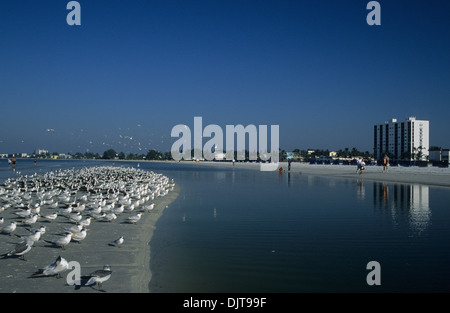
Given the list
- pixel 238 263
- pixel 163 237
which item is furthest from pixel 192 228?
pixel 238 263

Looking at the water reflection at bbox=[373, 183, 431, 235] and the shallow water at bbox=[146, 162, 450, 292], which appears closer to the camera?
the shallow water at bbox=[146, 162, 450, 292]

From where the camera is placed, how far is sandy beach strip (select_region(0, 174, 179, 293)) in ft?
23.7

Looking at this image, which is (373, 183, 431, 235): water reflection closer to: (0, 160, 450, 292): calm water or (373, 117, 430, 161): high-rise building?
(0, 160, 450, 292): calm water

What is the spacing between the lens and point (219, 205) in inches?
795

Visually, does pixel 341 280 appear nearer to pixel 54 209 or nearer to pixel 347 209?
pixel 347 209

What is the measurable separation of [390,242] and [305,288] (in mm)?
5473

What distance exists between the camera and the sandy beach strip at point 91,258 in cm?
723

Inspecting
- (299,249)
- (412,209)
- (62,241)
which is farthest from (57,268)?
(412,209)

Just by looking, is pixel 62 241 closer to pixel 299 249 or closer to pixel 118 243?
pixel 118 243

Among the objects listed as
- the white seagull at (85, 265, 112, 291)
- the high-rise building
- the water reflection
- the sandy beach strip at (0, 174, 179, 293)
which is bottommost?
the water reflection

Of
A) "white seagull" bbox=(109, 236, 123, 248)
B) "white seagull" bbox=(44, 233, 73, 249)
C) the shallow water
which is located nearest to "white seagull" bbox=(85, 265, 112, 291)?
the shallow water

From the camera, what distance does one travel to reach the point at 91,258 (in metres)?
9.11

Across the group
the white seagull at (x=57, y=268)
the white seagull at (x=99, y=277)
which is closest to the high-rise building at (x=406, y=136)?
the white seagull at (x=99, y=277)

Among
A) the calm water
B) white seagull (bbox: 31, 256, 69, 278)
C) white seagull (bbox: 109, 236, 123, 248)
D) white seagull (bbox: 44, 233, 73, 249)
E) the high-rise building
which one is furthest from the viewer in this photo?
the high-rise building
